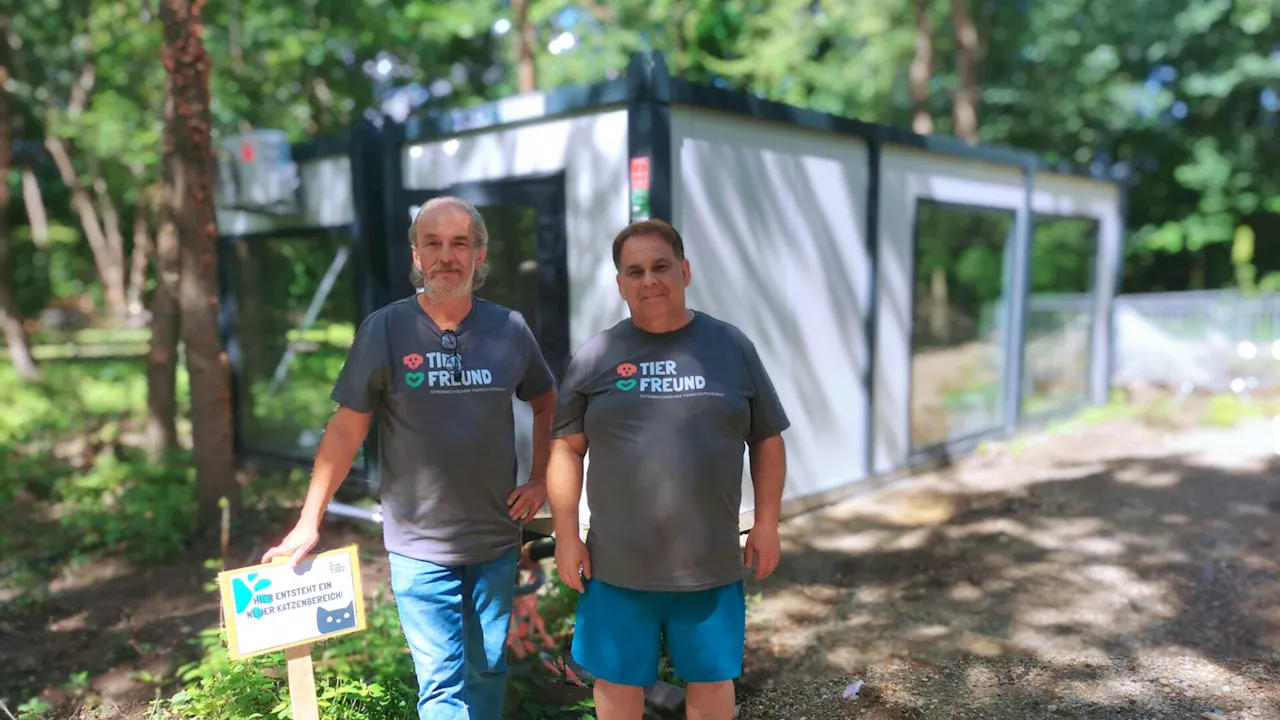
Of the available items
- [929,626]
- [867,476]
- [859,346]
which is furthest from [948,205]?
[929,626]

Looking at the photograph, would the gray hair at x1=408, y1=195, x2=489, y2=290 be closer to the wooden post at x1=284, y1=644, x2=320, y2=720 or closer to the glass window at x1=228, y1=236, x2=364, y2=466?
the wooden post at x1=284, y1=644, x2=320, y2=720

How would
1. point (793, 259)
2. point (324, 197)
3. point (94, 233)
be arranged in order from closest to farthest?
point (793, 259) → point (324, 197) → point (94, 233)

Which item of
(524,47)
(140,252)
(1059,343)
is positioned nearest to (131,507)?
(524,47)

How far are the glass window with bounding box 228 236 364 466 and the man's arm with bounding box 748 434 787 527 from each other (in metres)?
5.01

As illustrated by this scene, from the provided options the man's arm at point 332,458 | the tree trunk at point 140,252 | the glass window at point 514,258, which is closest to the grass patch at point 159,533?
the man's arm at point 332,458

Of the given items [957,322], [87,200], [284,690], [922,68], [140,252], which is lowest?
[284,690]

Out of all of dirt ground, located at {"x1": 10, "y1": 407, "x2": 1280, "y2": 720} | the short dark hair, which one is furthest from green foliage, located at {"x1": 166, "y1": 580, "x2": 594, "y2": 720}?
the short dark hair

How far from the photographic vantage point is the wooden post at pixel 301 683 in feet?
7.73

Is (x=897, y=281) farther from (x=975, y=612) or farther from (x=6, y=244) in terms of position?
(x=6, y=244)

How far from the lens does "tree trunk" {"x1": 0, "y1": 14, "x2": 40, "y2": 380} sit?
1178cm

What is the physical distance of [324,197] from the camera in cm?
679

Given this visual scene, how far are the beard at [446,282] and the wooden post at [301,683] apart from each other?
1.03 metres

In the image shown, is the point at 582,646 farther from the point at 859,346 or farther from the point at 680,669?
the point at 859,346

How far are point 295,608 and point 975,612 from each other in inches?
134
